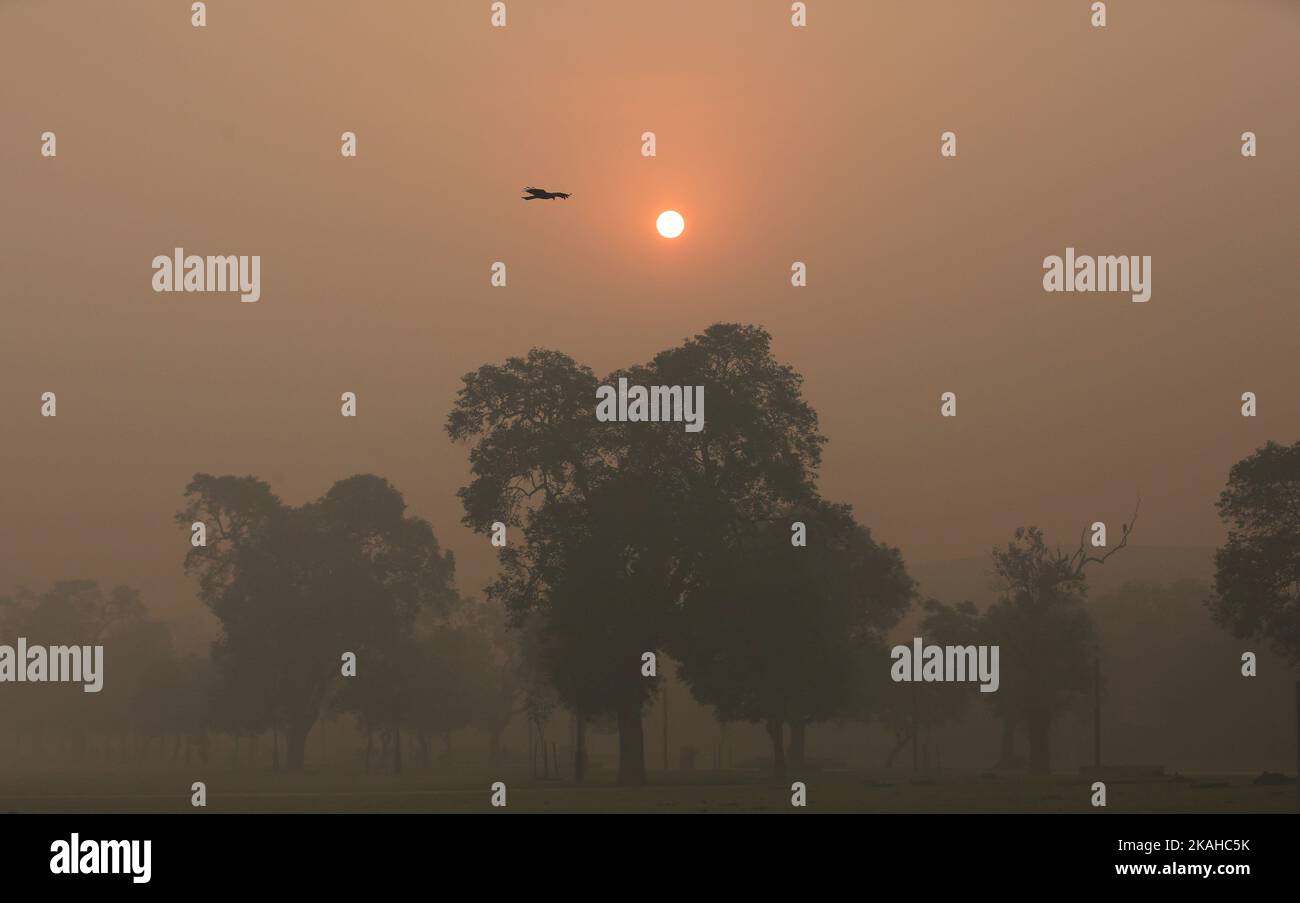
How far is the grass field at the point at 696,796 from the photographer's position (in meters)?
50.8

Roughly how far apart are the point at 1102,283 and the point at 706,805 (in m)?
24.1

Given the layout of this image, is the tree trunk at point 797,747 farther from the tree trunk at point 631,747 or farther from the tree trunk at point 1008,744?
the tree trunk at point 631,747

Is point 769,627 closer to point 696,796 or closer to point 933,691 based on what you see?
point 696,796

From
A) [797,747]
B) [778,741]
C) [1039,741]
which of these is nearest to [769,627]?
[778,741]

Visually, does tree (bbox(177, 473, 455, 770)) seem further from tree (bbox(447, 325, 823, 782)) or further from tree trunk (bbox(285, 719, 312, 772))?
tree (bbox(447, 325, 823, 782))

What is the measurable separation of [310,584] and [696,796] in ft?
139

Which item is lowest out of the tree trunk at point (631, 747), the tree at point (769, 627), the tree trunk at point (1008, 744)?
the tree trunk at point (1008, 744)

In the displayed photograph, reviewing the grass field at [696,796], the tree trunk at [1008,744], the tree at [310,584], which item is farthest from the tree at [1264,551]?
the tree at [310,584]

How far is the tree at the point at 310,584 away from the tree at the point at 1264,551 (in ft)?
153

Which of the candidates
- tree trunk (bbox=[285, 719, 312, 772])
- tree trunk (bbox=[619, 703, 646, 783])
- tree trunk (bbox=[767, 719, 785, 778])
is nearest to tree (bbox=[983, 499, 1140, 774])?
tree trunk (bbox=[767, 719, 785, 778])

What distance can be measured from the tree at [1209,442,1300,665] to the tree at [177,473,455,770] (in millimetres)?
46491

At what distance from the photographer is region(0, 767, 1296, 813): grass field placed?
50750 millimetres

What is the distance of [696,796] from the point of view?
56500 mm
